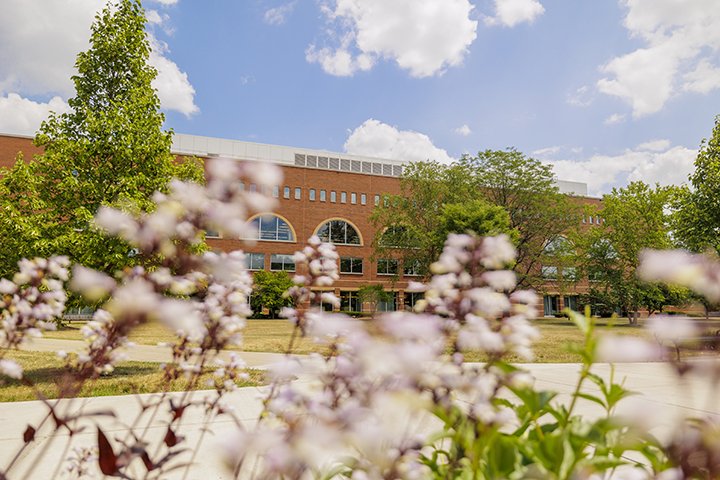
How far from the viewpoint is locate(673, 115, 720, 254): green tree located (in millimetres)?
17688

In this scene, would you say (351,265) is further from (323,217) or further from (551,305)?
(551,305)

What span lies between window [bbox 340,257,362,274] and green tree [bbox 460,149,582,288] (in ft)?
51.6

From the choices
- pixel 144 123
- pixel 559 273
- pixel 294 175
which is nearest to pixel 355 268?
pixel 294 175

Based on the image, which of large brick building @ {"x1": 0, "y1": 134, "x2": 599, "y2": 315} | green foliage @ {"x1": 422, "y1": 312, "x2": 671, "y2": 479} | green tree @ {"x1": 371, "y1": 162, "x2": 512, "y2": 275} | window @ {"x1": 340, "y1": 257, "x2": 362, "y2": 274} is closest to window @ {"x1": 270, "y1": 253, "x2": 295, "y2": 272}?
large brick building @ {"x1": 0, "y1": 134, "x2": 599, "y2": 315}

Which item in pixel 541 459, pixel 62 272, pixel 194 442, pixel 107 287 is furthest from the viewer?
pixel 194 442

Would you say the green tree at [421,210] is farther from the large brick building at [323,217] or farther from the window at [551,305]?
the window at [551,305]

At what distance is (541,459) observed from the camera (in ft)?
5.57

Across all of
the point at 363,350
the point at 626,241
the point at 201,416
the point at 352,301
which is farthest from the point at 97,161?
the point at 352,301

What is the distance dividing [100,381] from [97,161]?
4.27 m

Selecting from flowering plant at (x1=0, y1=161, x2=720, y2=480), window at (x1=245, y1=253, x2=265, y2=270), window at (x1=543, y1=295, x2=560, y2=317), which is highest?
window at (x1=245, y1=253, x2=265, y2=270)

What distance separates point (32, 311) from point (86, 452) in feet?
3.25

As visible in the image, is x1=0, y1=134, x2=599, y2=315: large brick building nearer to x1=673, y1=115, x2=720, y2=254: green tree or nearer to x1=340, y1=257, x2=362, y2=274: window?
x1=340, y1=257, x2=362, y2=274: window

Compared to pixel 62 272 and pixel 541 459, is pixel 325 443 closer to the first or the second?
pixel 541 459

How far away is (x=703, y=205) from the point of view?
18125mm
